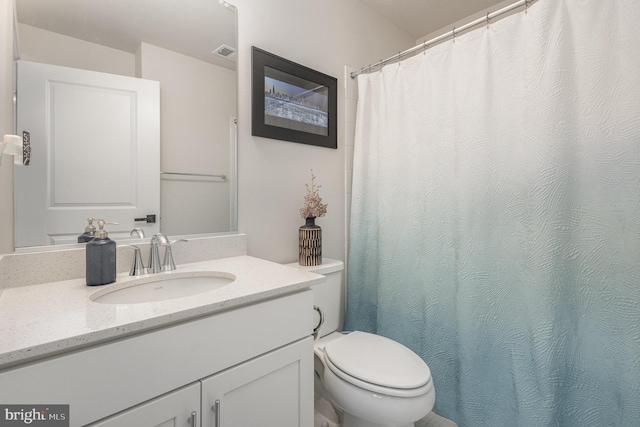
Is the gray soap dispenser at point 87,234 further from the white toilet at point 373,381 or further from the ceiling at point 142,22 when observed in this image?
the white toilet at point 373,381

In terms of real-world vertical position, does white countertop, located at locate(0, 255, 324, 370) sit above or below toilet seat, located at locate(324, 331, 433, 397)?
above

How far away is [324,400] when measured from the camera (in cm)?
153

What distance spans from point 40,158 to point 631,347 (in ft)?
6.62

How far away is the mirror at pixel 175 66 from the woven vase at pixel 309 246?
1.14 ft

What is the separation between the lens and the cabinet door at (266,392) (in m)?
0.76

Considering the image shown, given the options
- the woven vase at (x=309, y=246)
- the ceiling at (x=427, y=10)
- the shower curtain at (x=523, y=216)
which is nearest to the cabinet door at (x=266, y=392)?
the woven vase at (x=309, y=246)

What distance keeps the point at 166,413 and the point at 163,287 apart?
441 millimetres

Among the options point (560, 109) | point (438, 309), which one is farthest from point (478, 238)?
point (560, 109)

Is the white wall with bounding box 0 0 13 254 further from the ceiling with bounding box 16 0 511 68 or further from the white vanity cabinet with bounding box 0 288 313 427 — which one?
the white vanity cabinet with bounding box 0 288 313 427

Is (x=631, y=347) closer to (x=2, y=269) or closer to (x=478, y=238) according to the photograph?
(x=478, y=238)

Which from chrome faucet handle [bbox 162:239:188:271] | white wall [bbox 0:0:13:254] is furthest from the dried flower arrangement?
white wall [bbox 0:0:13:254]

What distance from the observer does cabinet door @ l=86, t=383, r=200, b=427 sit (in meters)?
0.63
